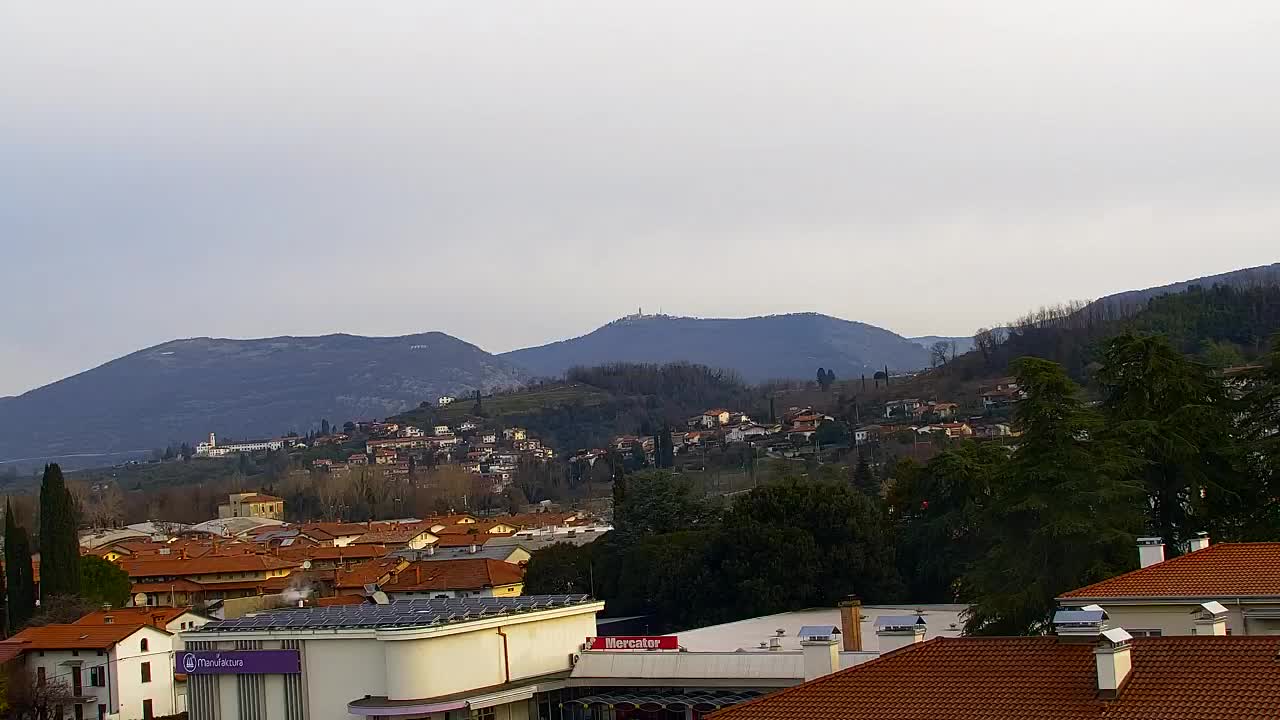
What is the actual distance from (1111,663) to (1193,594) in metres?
7.94

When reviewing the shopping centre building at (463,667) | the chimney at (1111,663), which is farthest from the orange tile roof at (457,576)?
the chimney at (1111,663)

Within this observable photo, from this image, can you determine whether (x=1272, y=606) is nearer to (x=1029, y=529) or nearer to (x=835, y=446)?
(x=1029, y=529)

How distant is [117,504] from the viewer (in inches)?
5935

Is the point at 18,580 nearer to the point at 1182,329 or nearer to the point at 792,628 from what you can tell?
the point at 792,628

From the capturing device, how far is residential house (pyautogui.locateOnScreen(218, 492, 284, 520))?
15400 centimetres

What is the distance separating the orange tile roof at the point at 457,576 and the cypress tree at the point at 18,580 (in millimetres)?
17001

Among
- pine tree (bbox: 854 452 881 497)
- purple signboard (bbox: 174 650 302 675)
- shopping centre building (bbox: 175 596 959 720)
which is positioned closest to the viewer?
shopping centre building (bbox: 175 596 959 720)

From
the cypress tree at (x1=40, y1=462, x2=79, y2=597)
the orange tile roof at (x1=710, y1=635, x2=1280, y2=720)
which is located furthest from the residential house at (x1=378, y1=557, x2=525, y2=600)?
the orange tile roof at (x1=710, y1=635, x2=1280, y2=720)

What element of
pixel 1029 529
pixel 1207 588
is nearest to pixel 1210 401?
pixel 1029 529

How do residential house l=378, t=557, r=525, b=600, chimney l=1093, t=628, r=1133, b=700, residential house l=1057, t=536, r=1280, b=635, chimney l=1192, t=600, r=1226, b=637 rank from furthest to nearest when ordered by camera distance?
residential house l=378, t=557, r=525, b=600 → residential house l=1057, t=536, r=1280, b=635 → chimney l=1192, t=600, r=1226, b=637 → chimney l=1093, t=628, r=1133, b=700

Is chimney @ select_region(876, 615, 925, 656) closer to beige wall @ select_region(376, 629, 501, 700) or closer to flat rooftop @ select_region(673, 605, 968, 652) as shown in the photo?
flat rooftop @ select_region(673, 605, 968, 652)

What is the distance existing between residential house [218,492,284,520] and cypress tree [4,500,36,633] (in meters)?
95.7

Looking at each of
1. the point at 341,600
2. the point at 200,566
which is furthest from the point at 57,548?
the point at 200,566

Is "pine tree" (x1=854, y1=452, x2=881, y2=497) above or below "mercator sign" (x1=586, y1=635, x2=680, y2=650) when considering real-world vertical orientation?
above
